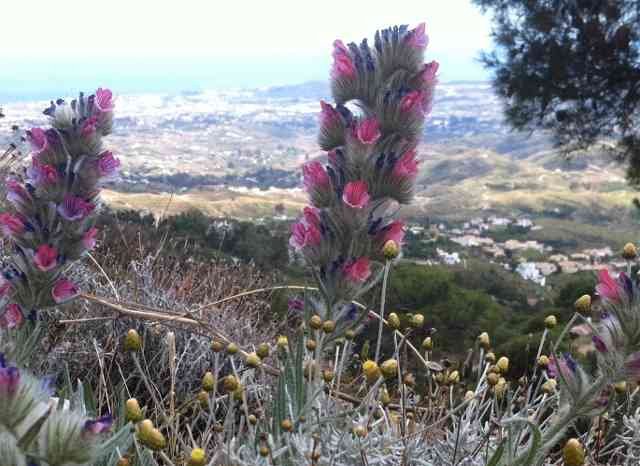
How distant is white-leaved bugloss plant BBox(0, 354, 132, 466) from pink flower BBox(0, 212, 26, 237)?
130 centimetres

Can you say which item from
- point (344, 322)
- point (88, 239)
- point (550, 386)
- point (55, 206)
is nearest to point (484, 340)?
point (550, 386)

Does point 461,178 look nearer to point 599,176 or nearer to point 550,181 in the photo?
point 550,181

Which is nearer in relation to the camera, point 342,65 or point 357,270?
point 357,270

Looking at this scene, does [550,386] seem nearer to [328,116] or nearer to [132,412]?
[328,116]

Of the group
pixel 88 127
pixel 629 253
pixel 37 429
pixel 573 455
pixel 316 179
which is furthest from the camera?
pixel 88 127

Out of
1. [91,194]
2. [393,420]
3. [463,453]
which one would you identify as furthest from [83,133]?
[463,453]

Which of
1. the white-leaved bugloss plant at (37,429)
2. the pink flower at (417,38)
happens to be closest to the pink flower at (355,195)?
the pink flower at (417,38)

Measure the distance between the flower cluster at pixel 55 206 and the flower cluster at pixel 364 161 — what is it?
2.33 feet

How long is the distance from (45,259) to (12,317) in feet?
0.69

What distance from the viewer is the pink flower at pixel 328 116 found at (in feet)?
7.31

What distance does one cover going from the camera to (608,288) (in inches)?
65.1

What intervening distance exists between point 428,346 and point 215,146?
157m

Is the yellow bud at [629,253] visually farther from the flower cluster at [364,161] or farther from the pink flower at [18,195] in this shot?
the pink flower at [18,195]

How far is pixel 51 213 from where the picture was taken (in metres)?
2.23
